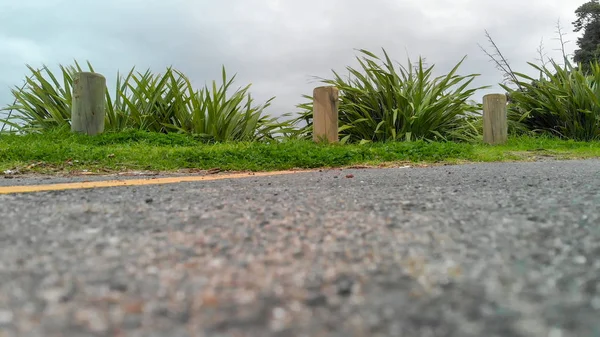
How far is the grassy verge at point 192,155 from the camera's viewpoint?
14.4ft

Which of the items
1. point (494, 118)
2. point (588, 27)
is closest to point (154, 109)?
point (494, 118)

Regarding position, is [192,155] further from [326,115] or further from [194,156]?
[326,115]

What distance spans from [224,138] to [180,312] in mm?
6283

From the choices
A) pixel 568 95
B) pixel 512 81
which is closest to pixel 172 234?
pixel 568 95

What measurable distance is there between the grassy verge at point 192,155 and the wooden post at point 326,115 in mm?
762

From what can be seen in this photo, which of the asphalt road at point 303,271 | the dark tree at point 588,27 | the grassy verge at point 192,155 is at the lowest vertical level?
the asphalt road at point 303,271

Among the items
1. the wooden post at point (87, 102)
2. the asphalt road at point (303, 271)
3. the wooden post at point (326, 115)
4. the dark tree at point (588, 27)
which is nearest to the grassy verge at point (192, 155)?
the wooden post at point (87, 102)

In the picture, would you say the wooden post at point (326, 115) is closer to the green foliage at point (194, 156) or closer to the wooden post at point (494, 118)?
the green foliage at point (194, 156)

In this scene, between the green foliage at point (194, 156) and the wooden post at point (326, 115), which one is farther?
the wooden post at point (326, 115)

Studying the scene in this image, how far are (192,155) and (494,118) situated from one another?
198 inches

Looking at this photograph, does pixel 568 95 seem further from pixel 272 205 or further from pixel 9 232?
pixel 9 232

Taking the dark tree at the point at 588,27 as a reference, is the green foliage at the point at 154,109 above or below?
below

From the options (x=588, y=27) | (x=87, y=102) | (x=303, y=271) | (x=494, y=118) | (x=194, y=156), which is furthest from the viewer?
(x=588, y=27)

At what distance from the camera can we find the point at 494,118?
707cm
